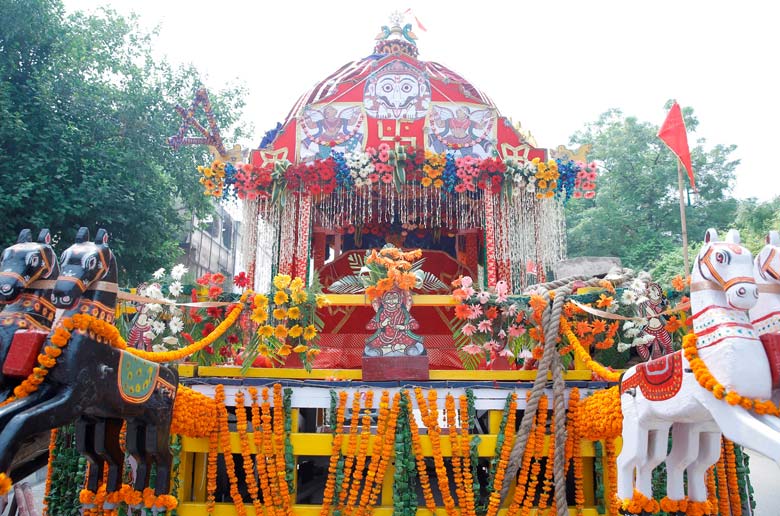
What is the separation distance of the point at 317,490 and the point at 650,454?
3.18 metres

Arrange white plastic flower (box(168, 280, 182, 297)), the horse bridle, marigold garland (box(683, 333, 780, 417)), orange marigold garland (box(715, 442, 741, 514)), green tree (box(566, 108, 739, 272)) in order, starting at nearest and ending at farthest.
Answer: marigold garland (box(683, 333, 780, 417)) < the horse bridle < orange marigold garland (box(715, 442, 741, 514)) < white plastic flower (box(168, 280, 182, 297)) < green tree (box(566, 108, 739, 272))

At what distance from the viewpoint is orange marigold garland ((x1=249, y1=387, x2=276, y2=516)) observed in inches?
170

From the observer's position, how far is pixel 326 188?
7023 mm


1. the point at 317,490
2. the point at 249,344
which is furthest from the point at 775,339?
the point at 317,490

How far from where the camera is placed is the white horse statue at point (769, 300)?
3.19 m

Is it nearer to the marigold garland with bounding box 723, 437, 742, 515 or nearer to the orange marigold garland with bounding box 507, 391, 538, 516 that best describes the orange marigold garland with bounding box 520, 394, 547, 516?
the orange marigold garland with bounding box 507, 391, 538, 516

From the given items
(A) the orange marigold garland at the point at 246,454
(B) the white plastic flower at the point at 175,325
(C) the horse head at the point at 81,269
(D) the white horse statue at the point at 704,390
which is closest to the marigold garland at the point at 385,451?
(A) the orange marigold garland at the point at 246,454

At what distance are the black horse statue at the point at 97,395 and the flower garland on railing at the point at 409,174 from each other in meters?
3.39

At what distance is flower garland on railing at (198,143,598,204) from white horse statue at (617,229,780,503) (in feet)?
11.4

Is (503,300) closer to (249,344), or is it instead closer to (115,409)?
(249,344)

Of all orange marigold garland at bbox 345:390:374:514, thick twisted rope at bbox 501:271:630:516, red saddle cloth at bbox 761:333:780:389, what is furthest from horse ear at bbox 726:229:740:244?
orange marigold garland at bbox 345:390:374:514

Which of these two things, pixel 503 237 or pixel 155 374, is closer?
pixel 155 374

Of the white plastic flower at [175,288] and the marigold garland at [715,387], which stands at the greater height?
the white plastic flower at [175,288]

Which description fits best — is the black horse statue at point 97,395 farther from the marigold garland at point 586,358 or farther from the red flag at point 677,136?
the red flag at point 677,136
